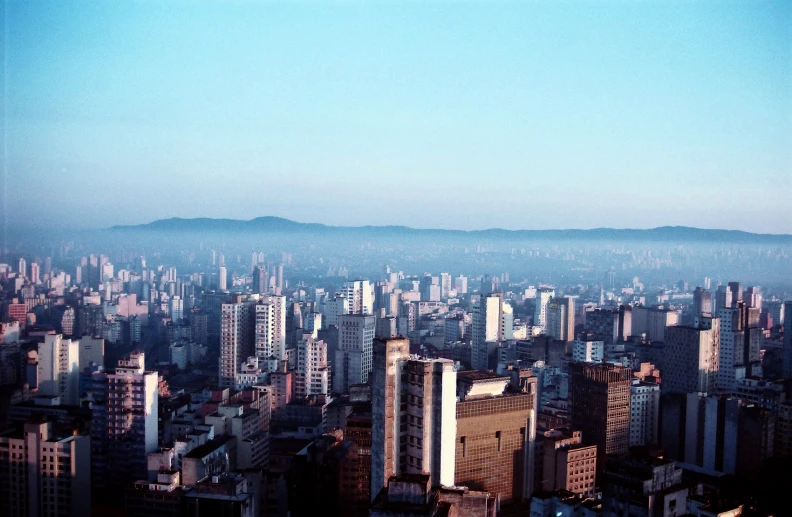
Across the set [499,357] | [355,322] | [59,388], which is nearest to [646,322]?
[499,357]

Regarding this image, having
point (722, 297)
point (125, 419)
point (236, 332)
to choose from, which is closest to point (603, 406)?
point (722, 297)

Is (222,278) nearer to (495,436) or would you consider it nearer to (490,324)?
Answer: (490,324)

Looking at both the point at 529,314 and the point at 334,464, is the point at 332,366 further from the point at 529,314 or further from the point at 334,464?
the point at 334,464

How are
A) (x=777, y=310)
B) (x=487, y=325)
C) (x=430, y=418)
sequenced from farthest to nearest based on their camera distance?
(x=487, y=325)
(x=777, y=310)
(x=430, y=418)

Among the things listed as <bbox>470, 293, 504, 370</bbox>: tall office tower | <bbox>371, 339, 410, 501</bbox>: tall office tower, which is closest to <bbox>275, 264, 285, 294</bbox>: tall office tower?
<bbox>470, 293, 504, 370</bbox>: tall office tower

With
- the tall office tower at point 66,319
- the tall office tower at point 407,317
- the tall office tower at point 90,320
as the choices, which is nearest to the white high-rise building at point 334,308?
the tall office tower at point 407,317

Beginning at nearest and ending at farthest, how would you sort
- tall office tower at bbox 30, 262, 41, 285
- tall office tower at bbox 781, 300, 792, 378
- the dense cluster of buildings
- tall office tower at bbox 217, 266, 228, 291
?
the dense cluster of buildings
tall office tower at bbox 30, 262, 41, 285
tall office tower at bbox 781, 300, 792, 378
tall office tower at bbox 217, 266, 228, 291

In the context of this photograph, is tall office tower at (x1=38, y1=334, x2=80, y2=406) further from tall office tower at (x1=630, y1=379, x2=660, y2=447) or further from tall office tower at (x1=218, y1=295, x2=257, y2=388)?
tall office tower at (x1=630, y1=379, x2=660, y2=447)
